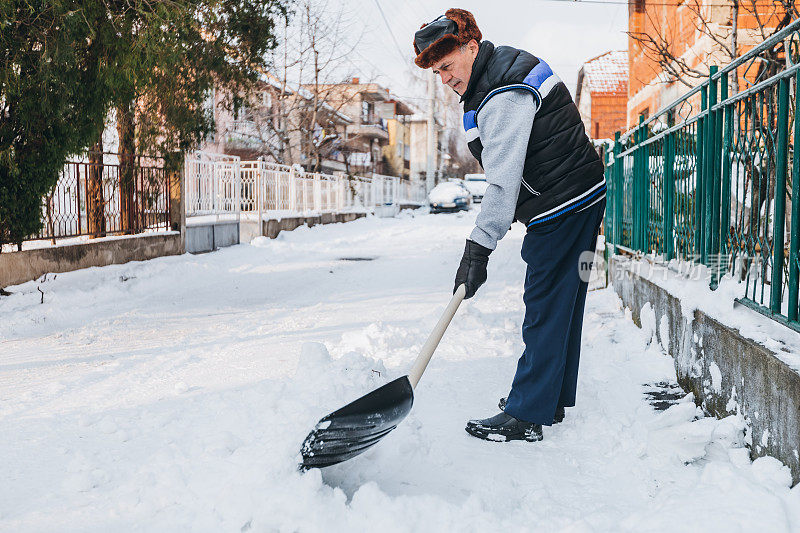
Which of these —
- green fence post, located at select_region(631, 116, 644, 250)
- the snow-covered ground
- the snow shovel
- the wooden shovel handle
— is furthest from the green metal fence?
the snow shovel

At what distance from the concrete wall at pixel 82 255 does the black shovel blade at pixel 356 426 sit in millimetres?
5542

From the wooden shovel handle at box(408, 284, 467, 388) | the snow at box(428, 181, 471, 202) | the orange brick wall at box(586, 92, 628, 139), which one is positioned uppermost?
the orange brick wall at box(586, 92, 628, 139)

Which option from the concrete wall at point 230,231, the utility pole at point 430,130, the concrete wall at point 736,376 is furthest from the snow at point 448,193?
the concrete wall at point 736,376

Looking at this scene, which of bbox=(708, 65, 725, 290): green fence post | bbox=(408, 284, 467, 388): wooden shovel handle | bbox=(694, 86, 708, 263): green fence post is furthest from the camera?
bbox=(694, 86, 708, 263): green fence post

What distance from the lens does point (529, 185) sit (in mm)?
3094

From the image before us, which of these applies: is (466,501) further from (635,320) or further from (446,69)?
(635,320)

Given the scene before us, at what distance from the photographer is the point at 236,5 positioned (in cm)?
803

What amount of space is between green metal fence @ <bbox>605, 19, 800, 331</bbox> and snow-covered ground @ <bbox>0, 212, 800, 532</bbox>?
660 millimetres

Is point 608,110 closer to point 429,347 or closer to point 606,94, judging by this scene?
point 606,94

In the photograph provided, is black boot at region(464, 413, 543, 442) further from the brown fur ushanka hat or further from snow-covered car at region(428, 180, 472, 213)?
snow-covered car at region(428, 180, 472, 213)

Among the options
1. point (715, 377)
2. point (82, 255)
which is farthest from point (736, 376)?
point (82, 255)

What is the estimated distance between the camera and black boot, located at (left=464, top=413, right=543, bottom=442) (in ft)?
10.3

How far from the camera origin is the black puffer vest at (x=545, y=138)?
117 inches

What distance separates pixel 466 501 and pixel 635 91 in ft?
65.8
